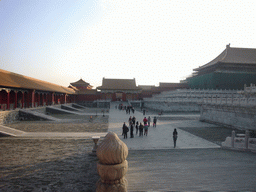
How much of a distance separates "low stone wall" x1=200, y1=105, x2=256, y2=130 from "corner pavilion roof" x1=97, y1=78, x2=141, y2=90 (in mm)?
33011

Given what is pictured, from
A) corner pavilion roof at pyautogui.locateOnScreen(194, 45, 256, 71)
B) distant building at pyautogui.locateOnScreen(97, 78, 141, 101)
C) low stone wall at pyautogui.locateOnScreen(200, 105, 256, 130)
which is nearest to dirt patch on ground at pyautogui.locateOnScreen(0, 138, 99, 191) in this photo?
low stone wall at pyautogui.locateOnScreen(200, 105, 256, 130)

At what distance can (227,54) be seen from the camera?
140 feet

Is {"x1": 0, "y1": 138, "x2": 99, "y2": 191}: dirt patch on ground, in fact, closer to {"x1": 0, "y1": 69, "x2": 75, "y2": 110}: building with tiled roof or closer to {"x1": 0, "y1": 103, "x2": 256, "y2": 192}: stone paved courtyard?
{"x1": 0, "y1": 103, "x2": 256, "y2": 192}: stone paved courtyard

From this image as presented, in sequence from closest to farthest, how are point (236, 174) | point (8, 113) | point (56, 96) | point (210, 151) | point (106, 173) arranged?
point (106, 173), point (236, 174), point (210, 151), point (8, 113), point (56, 96)

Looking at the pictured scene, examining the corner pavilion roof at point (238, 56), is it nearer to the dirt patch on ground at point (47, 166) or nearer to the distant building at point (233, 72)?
the distant building at point (233, 72)

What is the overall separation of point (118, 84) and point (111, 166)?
169 feet

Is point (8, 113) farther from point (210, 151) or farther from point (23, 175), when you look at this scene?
point (210, 151)

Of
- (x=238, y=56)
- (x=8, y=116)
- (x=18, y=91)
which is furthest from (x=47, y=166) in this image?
(x=238, y=56)

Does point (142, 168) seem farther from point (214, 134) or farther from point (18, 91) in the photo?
point (18, 91)

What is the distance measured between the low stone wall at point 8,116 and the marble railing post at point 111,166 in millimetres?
19134

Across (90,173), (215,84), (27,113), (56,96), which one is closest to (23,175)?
(90,173)

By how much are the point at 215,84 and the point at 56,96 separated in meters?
39.2

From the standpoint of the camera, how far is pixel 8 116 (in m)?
18.1

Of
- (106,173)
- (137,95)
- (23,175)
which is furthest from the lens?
(137,95)
